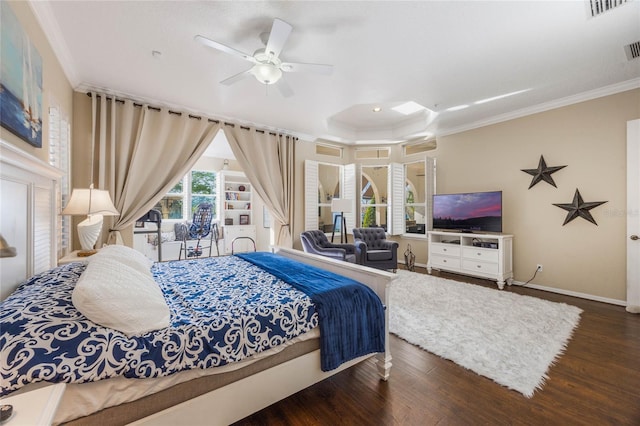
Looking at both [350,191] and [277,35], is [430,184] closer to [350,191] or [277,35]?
[350,191]

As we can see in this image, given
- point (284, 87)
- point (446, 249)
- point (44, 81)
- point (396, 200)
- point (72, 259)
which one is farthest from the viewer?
point (396, 200)

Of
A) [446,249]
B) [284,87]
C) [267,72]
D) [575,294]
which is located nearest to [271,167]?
[284,87]

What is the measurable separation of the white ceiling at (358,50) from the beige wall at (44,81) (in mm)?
114

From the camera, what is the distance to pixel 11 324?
99 centimetres

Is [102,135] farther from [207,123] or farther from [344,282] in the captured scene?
[344,282]

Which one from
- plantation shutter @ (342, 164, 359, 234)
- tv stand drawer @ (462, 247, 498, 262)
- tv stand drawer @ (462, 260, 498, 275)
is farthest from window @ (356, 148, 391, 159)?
tv stand drawer @ (462, 260, 498, 275)

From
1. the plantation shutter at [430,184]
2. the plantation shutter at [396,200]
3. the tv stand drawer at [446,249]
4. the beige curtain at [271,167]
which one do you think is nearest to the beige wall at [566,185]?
the plantation shutter at [430,184]

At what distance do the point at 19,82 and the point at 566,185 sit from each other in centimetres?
575

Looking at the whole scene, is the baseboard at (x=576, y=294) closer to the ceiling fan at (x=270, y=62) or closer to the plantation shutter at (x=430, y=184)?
the plantation shutter at (x=430, y=184)

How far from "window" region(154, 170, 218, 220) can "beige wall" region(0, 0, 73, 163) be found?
12.7ft

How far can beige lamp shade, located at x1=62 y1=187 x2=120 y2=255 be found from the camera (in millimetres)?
2385

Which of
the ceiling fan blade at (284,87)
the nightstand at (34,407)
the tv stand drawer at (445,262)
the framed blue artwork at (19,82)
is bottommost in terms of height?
the tv stand drawer at (445,262)

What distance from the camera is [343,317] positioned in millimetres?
1734

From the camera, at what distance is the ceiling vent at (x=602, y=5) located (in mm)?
1997
